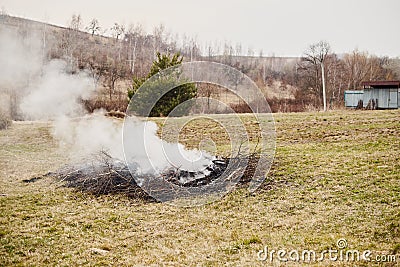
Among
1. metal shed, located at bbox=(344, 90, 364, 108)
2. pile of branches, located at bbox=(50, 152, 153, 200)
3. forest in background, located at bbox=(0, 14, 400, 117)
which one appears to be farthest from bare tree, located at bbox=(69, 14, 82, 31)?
pile of branches, located at bbox=(50, 152, 153, 200)

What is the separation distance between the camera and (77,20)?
47156mm

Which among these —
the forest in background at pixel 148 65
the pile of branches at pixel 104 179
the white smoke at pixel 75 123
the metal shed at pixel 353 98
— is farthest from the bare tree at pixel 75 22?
the pile of branches at pixel 104 179

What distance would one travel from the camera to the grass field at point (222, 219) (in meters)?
4.73

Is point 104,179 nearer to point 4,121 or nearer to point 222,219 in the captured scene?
point 222,219

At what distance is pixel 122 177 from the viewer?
7387 mm

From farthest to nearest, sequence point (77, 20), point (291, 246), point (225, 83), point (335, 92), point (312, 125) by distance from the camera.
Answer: point (77, 20) < point (335, 92) < point (312, 125) < point (225, 83) < point (291, 246)

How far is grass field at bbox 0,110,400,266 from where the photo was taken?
473 centimetres

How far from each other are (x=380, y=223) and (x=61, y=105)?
14321mm

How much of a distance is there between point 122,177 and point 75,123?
315 inches

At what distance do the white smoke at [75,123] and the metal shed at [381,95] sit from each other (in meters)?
15.8

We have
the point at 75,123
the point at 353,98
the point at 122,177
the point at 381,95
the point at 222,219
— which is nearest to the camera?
the point at 222,219

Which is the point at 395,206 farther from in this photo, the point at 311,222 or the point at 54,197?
the point at 54,197

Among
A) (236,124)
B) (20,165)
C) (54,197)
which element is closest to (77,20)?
(236,124)

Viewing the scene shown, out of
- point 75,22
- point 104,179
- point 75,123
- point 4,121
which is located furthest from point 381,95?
point 75,22
